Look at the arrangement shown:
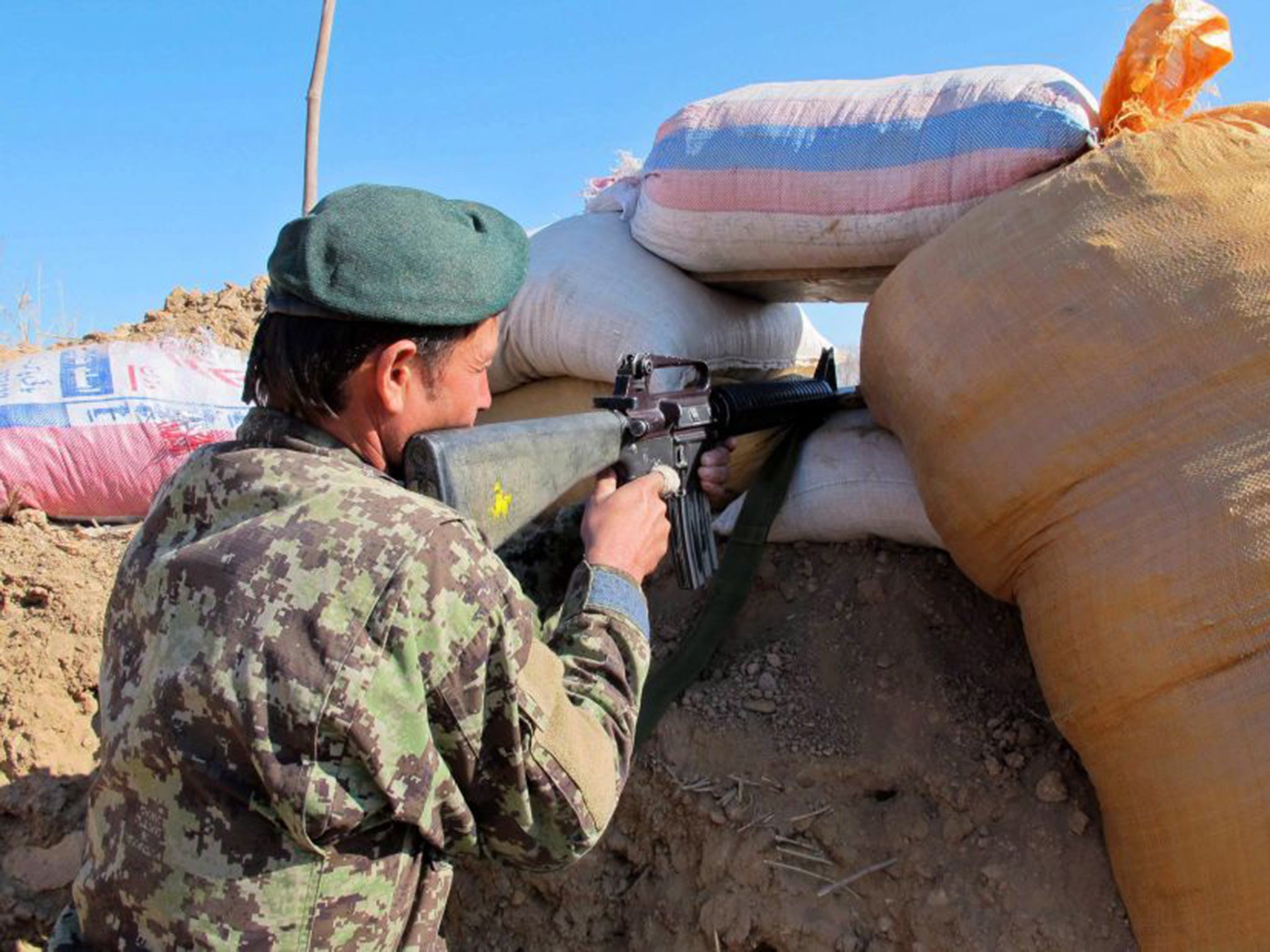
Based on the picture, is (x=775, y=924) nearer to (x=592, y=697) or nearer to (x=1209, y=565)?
(x=592, y=697)

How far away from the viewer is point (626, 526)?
173 cm

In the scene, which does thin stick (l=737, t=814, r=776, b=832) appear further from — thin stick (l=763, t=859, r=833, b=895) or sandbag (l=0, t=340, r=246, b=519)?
sandbag (l=0, t=340, r=246, b=519)

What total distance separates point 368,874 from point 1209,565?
1.21 metres

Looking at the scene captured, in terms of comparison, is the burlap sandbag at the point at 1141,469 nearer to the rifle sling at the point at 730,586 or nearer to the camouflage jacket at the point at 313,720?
the rifle sling at the point at 730,586

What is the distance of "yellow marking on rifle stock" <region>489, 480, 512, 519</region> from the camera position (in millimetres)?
1569

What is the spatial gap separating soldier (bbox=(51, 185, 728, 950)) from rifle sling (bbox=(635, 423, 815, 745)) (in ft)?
2.80

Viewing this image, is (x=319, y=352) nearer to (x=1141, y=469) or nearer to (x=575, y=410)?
(x=1141, y=469)

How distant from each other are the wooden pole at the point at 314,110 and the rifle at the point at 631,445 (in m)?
A: 3.68

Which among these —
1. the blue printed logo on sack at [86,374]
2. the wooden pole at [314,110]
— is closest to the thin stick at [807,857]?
the blue printed logo on sack at [86,374]

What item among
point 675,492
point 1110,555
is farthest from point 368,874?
point 1110,555

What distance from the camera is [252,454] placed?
1.37 m

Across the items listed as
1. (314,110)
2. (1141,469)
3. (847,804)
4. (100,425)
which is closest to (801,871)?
(847,804)

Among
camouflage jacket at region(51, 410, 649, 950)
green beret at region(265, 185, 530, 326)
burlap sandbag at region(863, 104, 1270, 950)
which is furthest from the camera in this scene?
burlap sandbag at region(863, 104, 1270, 950)

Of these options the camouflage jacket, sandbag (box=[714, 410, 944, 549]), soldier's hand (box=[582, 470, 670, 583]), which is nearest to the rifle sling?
sandbag (box=[714, 410, 944, 549])
